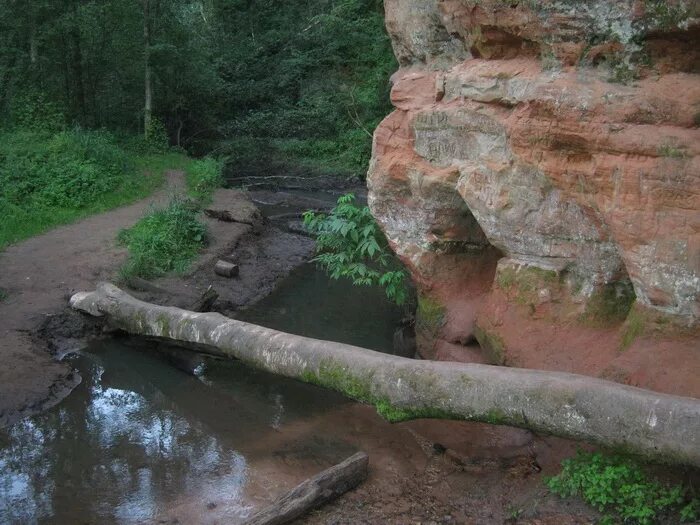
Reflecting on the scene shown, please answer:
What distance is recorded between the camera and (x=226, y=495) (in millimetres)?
6734

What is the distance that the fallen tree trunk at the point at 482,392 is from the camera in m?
5.16

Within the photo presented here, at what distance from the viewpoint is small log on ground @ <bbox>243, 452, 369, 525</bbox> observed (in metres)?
6.01

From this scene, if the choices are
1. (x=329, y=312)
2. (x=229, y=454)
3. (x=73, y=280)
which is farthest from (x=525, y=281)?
(x=73, y=280)

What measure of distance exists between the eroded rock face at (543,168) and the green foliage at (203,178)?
10.2m

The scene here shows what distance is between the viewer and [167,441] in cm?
788

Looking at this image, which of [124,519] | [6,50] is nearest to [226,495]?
[124,519]

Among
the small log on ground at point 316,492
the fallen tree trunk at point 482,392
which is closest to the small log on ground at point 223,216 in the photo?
the fallen tree trunk at point 482,392

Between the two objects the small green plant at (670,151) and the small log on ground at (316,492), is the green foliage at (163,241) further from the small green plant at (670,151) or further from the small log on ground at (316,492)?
the small green plant at (670,151)

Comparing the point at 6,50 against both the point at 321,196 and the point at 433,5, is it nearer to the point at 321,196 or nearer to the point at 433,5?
the point at 321,196

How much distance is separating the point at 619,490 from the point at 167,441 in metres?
4.68

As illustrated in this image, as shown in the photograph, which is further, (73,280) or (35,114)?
(35,114)

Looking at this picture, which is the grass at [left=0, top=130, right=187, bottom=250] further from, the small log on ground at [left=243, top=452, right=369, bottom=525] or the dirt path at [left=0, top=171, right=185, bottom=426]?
the small log on ground at [left=243, top=452, right=369, bottom=525]

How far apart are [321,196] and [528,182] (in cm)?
1486

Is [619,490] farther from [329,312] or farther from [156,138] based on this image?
[156,138]
